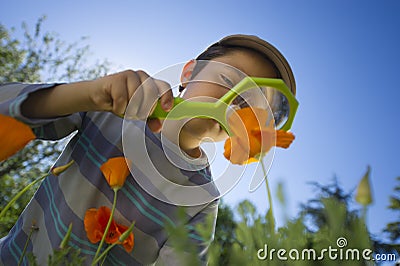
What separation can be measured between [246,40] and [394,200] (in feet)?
2.04

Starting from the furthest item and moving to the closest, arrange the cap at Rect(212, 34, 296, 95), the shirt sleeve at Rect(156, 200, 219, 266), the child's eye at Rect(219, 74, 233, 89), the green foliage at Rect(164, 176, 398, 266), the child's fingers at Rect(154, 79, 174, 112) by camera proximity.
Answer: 1. the cap at Rect(212, 34, 296, 95)
2. the shirt sleeve at Rect(156, 200, 219, 266)
3. the child's eye at Rect(219, 74, 233, 89)
4. the child's fingers at Rect(154, 79, 174, 112)
5. the green foliage at Rect(164, 176, 398, 266)

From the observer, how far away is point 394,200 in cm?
18

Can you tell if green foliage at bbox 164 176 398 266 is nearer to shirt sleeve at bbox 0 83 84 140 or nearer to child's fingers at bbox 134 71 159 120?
child's fingers at bbox 134 71 159 120

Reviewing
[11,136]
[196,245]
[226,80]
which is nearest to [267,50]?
[226,80]

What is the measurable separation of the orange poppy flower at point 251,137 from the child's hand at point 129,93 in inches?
2.6

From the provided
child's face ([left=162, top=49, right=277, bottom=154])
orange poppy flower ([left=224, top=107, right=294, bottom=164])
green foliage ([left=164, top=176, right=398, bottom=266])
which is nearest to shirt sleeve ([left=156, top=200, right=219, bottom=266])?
child's face ([left=162, top=49, right=277, bottom=154])

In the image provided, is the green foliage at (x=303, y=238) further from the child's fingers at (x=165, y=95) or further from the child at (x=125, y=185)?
the child at (x=125, y=185)

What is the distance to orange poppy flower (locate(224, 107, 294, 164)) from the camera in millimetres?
309

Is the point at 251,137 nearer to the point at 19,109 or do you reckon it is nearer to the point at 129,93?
the point at 129,93

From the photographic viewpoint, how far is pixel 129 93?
42 centimetres

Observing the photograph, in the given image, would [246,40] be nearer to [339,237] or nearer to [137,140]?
[137,140]

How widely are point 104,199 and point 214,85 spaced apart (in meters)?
0.33

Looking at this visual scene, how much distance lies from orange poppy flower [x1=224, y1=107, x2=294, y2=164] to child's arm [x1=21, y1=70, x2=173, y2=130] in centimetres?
7

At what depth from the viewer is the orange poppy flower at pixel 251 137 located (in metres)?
0.31
